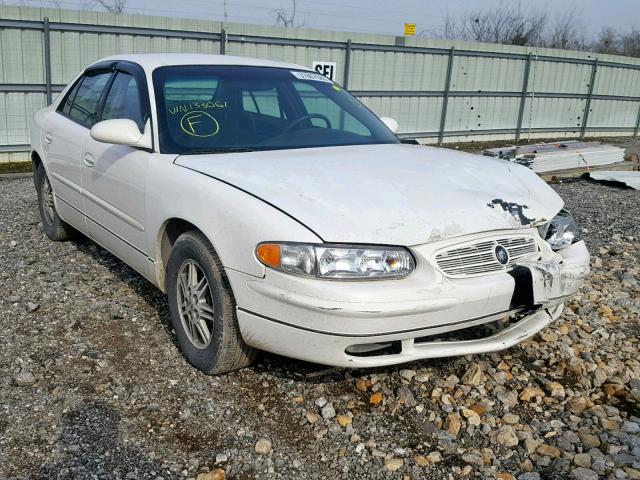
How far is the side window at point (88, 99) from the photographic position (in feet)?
15.2

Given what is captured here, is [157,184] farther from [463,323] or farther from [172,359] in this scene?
[463,323]

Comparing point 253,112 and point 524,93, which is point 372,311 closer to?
point 253,112

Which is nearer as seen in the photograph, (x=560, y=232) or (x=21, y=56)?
(x=560, y=232)

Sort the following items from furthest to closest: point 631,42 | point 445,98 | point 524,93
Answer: point 631,42 → point 524,93 → point 445,98

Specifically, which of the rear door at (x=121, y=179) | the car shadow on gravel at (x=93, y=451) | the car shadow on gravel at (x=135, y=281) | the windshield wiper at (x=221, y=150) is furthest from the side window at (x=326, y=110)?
the car shadow on gravel at (x=93, y=451)

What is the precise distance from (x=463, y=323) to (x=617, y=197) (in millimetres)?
6554

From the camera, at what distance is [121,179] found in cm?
389

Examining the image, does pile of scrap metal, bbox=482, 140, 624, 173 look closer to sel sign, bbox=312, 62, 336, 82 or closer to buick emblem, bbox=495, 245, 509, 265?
sel sign, bbox=312, 62, 336, 82

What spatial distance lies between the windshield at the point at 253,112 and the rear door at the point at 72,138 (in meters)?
0.91

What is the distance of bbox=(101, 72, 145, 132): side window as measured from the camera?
3.96m

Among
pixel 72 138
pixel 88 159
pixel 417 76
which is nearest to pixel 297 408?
pixel 88 159

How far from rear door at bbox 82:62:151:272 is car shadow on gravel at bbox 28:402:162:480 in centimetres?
106

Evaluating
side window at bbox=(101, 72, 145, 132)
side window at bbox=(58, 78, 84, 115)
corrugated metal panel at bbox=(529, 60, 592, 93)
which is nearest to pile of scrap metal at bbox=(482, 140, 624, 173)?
side window at bbox=(58, 78, 84, 115)

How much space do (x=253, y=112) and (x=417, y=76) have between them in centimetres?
1202
